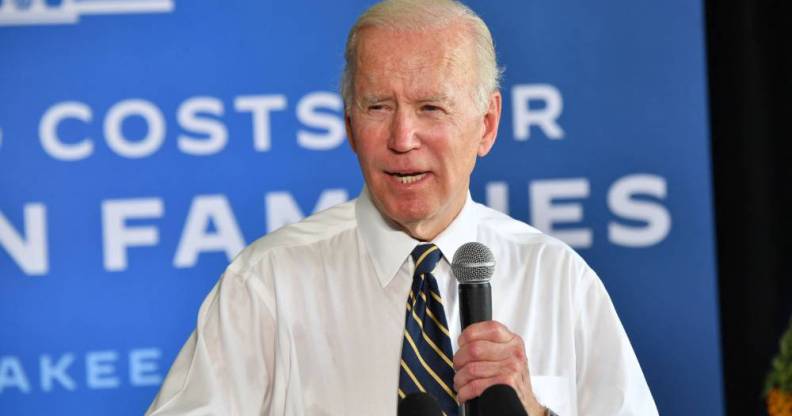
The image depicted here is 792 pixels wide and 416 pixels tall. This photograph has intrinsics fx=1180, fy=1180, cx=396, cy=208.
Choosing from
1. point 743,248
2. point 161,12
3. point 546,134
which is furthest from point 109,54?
point 743,248

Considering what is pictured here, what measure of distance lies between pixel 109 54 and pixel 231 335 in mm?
1485

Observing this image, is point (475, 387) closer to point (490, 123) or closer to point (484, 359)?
point (484, 359)

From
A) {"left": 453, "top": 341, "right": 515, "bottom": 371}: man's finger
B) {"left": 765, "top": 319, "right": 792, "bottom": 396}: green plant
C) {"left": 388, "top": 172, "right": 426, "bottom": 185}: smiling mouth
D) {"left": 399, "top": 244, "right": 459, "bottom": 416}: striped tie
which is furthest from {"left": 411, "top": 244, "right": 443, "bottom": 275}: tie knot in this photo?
{"left": 765, "top": 319, "right": 792, "bottom": 396}: green plant

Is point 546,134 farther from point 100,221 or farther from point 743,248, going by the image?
point 100,221

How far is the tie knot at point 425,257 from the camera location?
2.13m

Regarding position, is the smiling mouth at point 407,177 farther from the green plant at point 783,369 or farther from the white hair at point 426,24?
the green plant at point 783,369

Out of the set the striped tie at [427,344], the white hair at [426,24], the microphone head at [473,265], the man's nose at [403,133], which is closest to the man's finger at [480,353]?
the microphone head at [473,265]

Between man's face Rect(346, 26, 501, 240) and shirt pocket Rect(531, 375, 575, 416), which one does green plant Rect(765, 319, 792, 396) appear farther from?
man's face Rect(346, 26, 501, 240)

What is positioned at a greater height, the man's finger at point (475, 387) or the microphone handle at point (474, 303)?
the microphone handle at point (474, 303)

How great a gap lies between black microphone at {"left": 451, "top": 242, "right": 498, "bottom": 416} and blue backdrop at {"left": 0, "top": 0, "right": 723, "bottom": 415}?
168 centimetres

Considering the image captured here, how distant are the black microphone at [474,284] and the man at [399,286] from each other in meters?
0.34

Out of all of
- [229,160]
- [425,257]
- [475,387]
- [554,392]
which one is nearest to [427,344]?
[425,257]

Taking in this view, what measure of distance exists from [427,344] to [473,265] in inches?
15.7

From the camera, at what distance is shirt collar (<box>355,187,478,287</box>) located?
7.20ft
